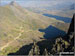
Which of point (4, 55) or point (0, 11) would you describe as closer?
point (4, 55)

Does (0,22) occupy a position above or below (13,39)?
above

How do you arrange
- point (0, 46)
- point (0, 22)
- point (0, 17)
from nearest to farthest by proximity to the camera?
point (0, 46) → point (0, 22) → point (0, 17)

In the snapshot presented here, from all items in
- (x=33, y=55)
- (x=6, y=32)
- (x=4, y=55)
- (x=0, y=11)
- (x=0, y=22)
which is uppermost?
(x=0, y=11)

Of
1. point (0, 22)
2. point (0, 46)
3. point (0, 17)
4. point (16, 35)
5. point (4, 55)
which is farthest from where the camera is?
point (0, 17)

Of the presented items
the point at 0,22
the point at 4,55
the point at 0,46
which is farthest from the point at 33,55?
the point at 0,22

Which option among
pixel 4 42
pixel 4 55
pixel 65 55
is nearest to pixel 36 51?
pixel 65 55

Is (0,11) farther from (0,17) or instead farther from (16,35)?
(16,35)

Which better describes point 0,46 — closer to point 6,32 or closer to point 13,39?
point 13,39

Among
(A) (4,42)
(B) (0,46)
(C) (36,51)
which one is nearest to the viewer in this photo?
(C) (36,51)

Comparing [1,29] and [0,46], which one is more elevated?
[1,29]
